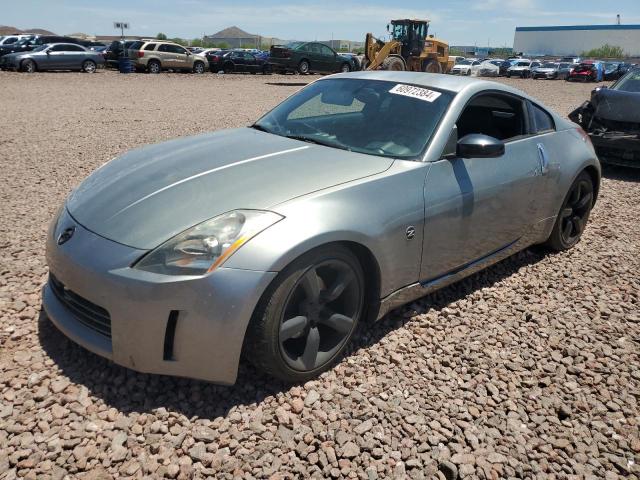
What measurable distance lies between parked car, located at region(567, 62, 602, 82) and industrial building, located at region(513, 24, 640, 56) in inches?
2305

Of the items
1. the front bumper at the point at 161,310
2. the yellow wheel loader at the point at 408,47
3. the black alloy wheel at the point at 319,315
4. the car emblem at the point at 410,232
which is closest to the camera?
the front bumper at the point at 161,310

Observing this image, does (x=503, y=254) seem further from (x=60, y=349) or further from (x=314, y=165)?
(x=60, y=349)

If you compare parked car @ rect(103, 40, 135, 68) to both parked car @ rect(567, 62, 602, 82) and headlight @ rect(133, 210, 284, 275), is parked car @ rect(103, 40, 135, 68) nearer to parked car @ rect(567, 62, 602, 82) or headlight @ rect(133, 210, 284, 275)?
headlight @ rect(133, 210, 284, 275)

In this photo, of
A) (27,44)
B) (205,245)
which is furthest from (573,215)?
(27,44)

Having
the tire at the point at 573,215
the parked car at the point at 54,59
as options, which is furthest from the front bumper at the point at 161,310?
the parked car at the point at 54,59

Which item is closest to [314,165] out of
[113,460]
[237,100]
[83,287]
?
[83,287]

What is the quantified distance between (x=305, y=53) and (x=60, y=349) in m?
26.6

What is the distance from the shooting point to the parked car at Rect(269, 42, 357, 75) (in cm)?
2730

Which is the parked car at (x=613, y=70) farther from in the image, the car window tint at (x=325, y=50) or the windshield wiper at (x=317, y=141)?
the windshield wiper at (x=317, y=141)

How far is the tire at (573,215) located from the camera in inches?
175

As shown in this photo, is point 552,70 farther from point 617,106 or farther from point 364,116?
point 364,116

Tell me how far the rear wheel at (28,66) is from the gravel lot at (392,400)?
2236cm

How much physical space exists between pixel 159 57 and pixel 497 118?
25.7 metres

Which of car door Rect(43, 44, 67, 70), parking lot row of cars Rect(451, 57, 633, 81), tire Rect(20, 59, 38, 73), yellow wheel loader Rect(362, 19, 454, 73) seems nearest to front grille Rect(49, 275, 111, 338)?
yellow wheel loader Rect(362, 19, 454, 73)
